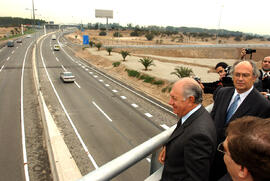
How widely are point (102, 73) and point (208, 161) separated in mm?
28172

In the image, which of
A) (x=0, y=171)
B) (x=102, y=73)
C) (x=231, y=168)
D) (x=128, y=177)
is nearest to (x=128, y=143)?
(x=128, y=177)

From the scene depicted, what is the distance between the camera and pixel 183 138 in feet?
7.04

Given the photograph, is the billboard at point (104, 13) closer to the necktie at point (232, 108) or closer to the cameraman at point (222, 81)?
the cameraman at point (222, 81)

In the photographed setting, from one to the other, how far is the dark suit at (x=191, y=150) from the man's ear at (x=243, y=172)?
77cm

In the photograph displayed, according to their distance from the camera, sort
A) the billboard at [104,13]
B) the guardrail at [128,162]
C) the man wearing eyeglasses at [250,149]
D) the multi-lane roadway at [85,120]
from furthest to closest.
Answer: the billboard at [104,13], the multi-lane roadway at [85,120], the guardrail at [128,162], the man wearing eyeglasses at [250,149]

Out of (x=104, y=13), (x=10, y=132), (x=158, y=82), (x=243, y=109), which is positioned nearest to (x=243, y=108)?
(x=243, y=109)

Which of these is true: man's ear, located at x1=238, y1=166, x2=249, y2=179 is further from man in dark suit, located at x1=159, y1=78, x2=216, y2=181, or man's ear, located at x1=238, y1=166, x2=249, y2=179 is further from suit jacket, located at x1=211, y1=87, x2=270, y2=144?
suit jacket, located at x1=211, y1=87, x2=270, y2=144

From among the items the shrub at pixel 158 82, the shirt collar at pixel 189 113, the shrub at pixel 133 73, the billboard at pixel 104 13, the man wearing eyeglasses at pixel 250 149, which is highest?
the billboard at pixel 104 13

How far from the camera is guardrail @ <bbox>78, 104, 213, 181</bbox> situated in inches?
57.8

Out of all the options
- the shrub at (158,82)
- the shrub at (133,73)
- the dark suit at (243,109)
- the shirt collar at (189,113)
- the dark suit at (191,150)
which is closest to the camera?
the dark suit at (191,150)

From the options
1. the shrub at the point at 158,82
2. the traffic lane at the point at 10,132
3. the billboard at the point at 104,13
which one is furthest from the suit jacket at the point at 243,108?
the billboard at the point at 104,13

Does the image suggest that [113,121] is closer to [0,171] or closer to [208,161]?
[0,171]

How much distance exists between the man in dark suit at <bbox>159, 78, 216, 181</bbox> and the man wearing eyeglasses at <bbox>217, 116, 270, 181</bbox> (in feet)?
2.39

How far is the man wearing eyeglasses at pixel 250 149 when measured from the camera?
3.57ft
